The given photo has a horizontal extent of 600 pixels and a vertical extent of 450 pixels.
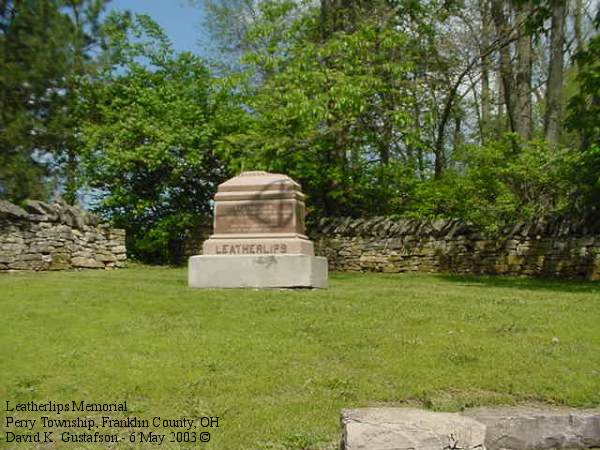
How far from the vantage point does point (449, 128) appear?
90.6 ft

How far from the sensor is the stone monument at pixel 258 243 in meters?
10.4

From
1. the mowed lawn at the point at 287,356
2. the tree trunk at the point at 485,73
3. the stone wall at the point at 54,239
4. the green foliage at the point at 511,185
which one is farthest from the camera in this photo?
the tree trunk at the point at 485,73

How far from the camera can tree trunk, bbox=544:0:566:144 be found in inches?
690

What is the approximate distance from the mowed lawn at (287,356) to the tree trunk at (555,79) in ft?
32.5

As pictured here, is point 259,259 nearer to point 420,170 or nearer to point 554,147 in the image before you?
point 554,147

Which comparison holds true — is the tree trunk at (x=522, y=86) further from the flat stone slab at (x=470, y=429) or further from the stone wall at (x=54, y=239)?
the flat stone slab at (x=470, y=429)

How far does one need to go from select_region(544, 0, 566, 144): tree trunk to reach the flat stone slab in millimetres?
14994

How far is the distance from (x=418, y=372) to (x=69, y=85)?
12610mm

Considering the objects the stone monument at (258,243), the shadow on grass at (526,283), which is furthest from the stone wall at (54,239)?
the shadow on grass at (526,283)

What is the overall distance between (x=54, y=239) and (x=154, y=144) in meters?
4.48

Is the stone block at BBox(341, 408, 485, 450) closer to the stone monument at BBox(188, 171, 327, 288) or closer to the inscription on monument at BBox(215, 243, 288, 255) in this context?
the stone monument at BBox(188, 171, 327, 288)

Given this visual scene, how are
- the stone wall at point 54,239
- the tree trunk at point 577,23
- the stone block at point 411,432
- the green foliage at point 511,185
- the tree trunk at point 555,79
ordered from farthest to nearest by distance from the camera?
the tree trunk at point 577,23, the tree trunk at point 555,79, the green foliage at point 511,185, the stone wall at point 54,239, the stone block at point 411,432

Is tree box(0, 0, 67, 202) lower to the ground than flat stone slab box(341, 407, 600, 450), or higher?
higher

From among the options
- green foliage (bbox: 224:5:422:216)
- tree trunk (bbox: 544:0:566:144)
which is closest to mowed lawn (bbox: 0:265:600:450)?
green foliage (bbox: 224:5:422:216)
